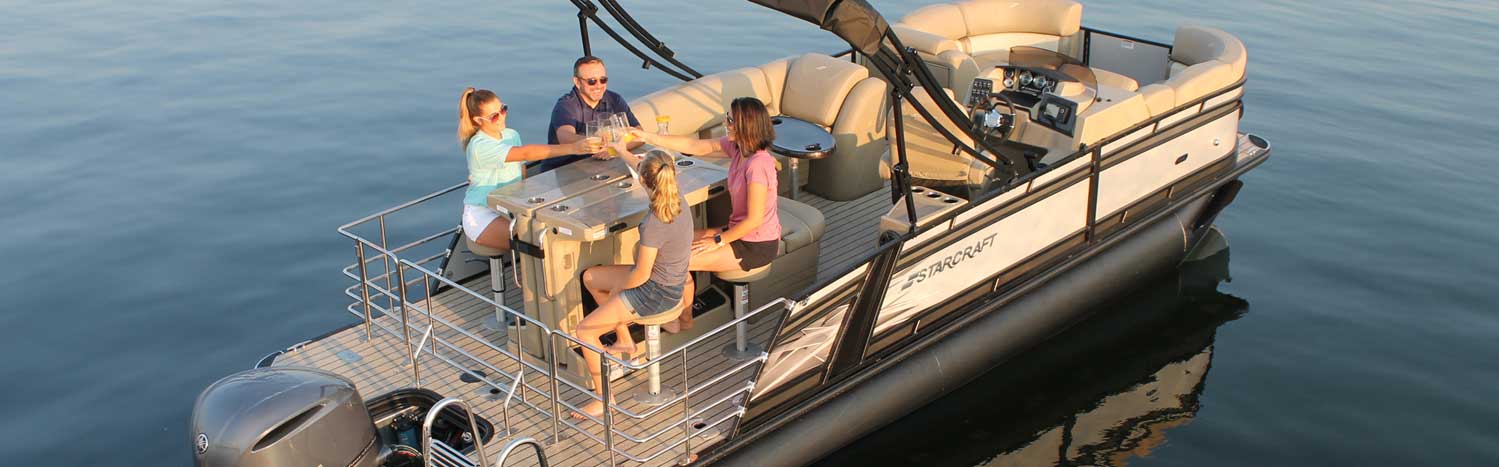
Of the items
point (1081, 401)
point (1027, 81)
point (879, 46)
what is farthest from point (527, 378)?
point (1027, 81)

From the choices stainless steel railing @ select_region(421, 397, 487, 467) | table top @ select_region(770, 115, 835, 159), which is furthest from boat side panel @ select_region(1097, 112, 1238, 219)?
stainless steel railing @ select_region(421, 397, 487, 467)

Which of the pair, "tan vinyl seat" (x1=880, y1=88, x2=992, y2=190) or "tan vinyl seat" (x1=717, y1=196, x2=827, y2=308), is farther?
"tan vinyl seat" (x1=880, y1=88, x2=992, y2=190)

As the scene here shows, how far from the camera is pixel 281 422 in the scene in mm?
4566

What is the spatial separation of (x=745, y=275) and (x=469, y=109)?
163cm

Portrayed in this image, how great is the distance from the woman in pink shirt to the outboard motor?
1718mm

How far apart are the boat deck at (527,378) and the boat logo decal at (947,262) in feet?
2.42

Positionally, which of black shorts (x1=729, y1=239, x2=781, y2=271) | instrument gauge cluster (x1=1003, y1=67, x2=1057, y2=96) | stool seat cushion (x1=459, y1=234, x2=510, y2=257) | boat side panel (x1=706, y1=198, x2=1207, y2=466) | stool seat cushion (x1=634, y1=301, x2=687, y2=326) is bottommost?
boat side panel (x1=706, y1=198, x2=1207, y2=466)

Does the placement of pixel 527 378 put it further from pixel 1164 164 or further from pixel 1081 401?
pixel 1164 164

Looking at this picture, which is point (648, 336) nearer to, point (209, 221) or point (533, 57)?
point (209, 221)

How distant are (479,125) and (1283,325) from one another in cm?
608

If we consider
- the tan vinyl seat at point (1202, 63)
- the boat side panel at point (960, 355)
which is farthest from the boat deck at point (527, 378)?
the tan vinyl seat at point (1202, 63)

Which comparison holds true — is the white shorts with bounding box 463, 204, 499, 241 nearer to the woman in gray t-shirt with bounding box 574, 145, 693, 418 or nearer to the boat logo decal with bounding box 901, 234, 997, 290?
the woman in gray t-shirt with bounding box 574, 145, 693, 418

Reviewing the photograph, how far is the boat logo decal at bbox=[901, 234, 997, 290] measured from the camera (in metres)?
6.51

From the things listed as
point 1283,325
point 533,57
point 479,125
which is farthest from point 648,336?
point 533,57
